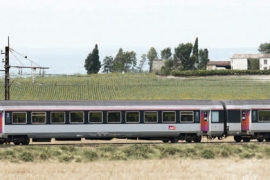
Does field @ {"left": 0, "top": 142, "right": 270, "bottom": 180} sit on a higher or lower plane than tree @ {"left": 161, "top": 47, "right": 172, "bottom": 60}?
lower

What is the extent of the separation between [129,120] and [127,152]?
4.82m

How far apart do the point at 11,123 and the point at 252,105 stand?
51.5 feet

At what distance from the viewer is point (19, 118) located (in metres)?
42.8

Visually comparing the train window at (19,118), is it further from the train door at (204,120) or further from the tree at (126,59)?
the tree at (126,59)

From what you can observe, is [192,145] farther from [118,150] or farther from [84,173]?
[84,173]

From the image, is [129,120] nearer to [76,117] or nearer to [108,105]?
[108,105]

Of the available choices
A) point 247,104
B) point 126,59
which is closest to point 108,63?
point 126,59

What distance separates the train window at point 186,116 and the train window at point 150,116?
169cm

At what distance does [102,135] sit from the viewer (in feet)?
144

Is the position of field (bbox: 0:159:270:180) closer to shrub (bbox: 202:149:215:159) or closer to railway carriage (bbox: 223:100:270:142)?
shrub (bbox: 202:149:215:159)

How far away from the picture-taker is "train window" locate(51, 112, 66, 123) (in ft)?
141

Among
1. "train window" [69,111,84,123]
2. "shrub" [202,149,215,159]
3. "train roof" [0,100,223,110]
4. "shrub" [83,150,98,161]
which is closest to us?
"shrub" [83,150,98,161]

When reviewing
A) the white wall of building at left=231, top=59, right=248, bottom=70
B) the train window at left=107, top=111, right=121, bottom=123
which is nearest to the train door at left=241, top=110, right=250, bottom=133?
the train window at left=107, top=111, right=121, bottom=123

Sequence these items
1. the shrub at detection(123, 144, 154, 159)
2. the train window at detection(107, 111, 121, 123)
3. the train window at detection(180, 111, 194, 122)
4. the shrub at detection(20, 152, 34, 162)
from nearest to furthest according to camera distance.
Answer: the shrub at detection(20, 152, 34, 162) → the shrub at detection(123, 144, 154, 159) → the train window at detection(107, 111, 121, 123) → the train window at detection(180, 111, 194, 122)
